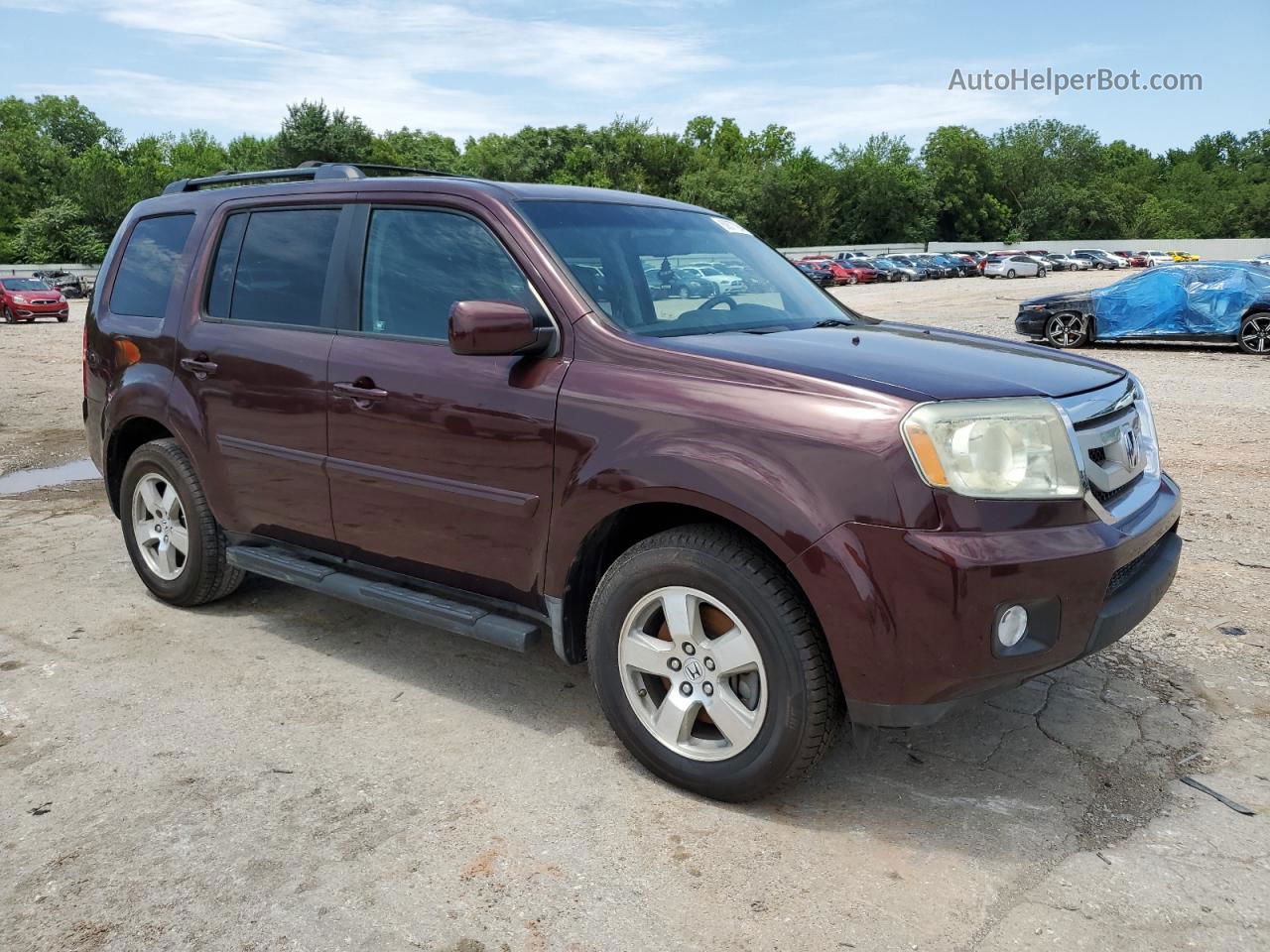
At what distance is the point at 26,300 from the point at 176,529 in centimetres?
3098

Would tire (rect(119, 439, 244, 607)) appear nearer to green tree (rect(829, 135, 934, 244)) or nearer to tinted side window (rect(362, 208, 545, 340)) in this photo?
tinted side window (rect(362, 208, 545, 340))

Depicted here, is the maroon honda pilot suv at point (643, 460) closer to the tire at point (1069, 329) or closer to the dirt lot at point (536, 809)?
the dirt lot at point (536, 809)

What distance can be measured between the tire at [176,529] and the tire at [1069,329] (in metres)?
16.5

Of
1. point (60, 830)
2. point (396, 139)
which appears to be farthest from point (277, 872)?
point (396, 139)

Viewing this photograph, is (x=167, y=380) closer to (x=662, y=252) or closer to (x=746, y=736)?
(x=662, y=252)

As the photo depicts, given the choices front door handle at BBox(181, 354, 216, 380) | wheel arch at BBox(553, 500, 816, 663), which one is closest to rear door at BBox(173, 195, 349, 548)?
front door handle at BBox(181, 354, 216, 380)

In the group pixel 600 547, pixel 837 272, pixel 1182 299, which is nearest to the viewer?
pixel 600 547

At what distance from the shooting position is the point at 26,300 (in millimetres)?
31172

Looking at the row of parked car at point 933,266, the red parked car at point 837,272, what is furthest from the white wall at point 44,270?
the row of parked car at point 933,266

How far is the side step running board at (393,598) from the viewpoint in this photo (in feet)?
11.9

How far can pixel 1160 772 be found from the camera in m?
3.42

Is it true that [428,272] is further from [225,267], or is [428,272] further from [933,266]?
[933,266]

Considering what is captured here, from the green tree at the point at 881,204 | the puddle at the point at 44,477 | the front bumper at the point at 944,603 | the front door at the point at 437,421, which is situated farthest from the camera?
the green tree at the point at 881,204

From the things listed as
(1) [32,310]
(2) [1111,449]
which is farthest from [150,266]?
(1) [32,310]
